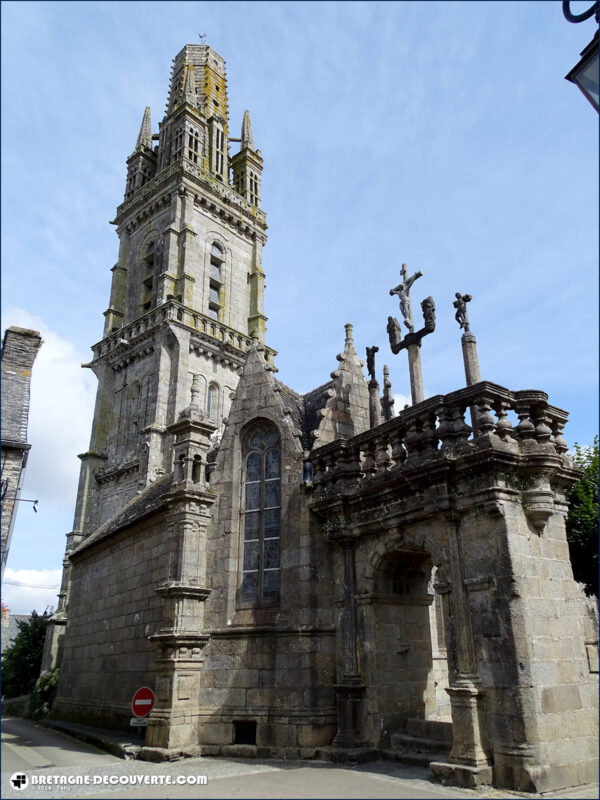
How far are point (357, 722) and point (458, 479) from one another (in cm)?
436

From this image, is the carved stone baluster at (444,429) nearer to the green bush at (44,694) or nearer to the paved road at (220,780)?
the paved road at (220,780)

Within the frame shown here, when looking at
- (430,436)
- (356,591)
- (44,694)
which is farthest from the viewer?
(44,694)

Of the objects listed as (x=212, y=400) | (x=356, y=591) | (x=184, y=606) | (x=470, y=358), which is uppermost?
(x=212, y=400)

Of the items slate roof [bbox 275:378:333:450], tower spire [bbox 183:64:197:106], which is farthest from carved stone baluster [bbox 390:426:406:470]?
tower spire [bbox 183:64:197:106]

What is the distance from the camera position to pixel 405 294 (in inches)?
505

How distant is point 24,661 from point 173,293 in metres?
21.4

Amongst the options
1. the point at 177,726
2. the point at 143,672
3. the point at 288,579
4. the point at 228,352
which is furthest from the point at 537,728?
the point at 228,352

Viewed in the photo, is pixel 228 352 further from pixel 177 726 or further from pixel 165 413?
pixel 177 726

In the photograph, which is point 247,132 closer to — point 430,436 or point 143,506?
point 143,506

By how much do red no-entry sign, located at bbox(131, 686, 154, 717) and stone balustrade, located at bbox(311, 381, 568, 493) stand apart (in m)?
5.53

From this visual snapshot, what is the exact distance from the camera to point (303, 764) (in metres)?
10.1

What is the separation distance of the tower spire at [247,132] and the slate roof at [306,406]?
3920cm

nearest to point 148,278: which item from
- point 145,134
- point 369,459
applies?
Result: point 145,134

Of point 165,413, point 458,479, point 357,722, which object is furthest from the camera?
point 165,413
